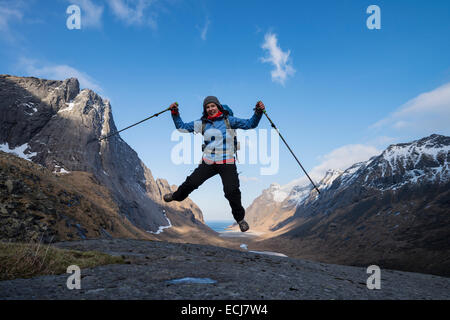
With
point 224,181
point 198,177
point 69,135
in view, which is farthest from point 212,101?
point 69,135

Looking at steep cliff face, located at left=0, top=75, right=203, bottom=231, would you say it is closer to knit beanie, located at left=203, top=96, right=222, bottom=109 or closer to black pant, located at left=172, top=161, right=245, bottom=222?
black pant, located at left=172, top=161, right=245, bottom=222

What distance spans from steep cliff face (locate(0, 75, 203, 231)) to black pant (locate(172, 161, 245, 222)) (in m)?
64.9

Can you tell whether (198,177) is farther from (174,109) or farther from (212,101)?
(174,109)

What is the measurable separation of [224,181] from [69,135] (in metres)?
84.7

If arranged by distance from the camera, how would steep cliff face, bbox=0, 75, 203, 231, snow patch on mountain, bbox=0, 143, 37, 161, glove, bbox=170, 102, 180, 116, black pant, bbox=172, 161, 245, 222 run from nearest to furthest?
black pant, bbox=172, 161, 245, 222 → glove, bbox=170, 102, 180, 116 → snow patch on mountain, bbox=0, 143, 37, 161 → steep cliff face, bbox=0, 75, 203, 231

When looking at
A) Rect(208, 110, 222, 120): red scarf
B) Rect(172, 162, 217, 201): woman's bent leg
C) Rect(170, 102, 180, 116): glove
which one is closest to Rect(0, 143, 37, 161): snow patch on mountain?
Rect(170, 102, 180, 116): glove

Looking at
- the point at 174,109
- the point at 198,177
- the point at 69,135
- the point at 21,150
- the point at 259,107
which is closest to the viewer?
the point at 198,177

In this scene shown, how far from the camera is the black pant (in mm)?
→ 7391

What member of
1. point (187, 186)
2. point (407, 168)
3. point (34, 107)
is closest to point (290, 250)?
point (407, 168)

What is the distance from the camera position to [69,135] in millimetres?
78375

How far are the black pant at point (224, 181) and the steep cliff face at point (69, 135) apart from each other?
6493 centimetres

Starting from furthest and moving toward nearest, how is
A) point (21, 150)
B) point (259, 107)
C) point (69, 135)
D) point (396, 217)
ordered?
point (69, 135) < point (21, 150) < point (396, 217) < point (259, 107)
